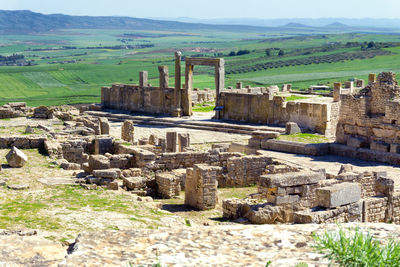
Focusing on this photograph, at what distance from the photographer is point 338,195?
39.5ft

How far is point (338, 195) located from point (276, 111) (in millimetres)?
18469

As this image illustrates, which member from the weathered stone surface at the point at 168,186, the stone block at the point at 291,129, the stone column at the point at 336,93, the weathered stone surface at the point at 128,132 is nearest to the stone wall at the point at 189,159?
the weathered stone surface at the point at 168,186


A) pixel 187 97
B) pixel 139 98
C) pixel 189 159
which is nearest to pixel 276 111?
pixel 187 97

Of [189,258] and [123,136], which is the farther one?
[123,136]

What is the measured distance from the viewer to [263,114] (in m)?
30.9

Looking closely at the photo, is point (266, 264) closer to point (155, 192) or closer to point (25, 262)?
point (25, 262)

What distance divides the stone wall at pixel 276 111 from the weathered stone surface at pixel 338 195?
1516 cm

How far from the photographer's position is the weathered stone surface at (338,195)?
11898mm

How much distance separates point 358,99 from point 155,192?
877 cm

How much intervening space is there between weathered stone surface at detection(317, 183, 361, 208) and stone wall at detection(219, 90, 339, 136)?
49.7 feet

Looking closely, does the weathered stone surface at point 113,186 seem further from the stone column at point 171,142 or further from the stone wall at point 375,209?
the stone column at point 171,142

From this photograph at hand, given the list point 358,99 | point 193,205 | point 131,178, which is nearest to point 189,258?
point 193,205

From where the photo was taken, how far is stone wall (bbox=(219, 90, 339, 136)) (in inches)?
1091

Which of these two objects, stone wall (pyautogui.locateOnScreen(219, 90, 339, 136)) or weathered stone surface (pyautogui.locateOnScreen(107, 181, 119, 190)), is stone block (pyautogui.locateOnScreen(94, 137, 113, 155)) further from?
stone wall (pyautogui.locateOnScreen(219, 90, 339, 136))
